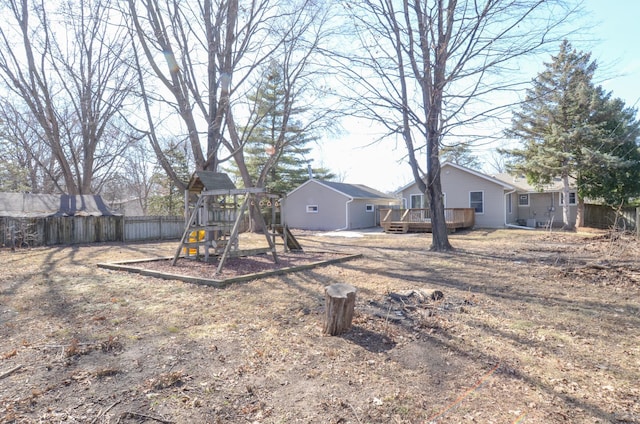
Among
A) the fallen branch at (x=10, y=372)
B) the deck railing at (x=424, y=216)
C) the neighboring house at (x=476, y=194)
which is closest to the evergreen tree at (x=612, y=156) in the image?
the neighboring house at (x=476, y=194)

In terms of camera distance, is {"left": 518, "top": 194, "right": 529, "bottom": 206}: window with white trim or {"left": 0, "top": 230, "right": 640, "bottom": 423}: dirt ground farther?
{"left": 518, "top": 194, "right": 529, "bottom": 206}: window with white trim

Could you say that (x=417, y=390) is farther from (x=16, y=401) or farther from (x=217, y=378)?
(x=16, y=401)

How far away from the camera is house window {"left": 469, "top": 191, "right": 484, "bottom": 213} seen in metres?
21.6

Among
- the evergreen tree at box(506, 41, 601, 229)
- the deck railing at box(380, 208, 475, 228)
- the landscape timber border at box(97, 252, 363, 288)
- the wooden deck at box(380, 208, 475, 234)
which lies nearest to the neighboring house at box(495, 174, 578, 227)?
the evergreen tree at box(506, 41, 601, 229)

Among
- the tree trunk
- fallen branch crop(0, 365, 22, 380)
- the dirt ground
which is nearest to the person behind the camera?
the dirt ground

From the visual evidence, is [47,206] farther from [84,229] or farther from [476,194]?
[476,194]

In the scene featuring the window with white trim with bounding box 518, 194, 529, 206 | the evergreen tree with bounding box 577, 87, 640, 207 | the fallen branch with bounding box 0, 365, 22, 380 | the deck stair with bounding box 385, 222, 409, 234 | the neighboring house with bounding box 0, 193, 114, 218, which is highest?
the evergreen tree with bounding box 577, 87, 640, 207

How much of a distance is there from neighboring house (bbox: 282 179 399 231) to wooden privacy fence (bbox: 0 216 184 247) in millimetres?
9936

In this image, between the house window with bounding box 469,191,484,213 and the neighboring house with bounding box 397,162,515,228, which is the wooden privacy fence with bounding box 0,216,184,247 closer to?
the neighboring house with bounding box 397,162,515,228

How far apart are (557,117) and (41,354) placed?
23.0 metres

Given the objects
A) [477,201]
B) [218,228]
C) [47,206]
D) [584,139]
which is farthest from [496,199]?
[47,206]

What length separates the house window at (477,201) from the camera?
21594 mm

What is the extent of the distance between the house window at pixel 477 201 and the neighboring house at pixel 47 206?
1914cm

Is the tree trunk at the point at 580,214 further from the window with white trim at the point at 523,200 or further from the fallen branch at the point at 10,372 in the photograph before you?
the fallen branch at the point at 10,372
